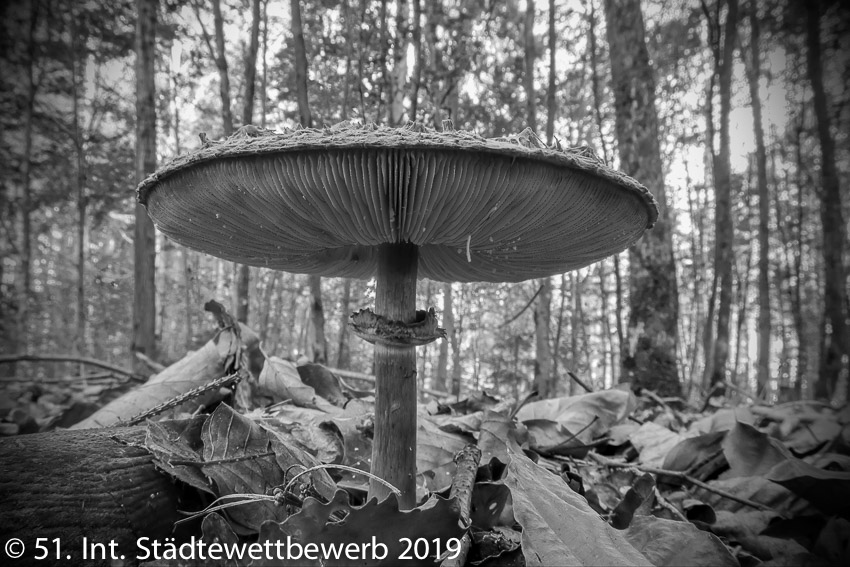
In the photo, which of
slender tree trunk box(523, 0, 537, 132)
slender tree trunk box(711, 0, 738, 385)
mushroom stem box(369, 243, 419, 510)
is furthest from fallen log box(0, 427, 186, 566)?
slender tree trunk box(711, 0, 738, 385)

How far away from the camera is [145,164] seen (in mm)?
4793

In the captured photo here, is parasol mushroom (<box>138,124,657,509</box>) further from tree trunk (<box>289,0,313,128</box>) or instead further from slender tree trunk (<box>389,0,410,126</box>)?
slender tree trunk (<box>389,0,410,126</box>)

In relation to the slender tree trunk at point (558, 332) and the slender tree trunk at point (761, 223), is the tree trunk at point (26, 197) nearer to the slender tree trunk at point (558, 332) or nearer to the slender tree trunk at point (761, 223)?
the slender tree trunk at point (558, 332)

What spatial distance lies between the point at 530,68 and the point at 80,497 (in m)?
8.73

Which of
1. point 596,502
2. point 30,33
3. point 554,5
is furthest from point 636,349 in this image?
point 30,33

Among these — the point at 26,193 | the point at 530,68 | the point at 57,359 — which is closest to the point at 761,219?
the point at 530,68

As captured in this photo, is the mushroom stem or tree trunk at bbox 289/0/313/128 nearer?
the mushroom stem

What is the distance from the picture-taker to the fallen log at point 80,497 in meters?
1.02

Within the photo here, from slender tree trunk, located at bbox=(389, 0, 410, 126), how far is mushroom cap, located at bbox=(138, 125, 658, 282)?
4846mm

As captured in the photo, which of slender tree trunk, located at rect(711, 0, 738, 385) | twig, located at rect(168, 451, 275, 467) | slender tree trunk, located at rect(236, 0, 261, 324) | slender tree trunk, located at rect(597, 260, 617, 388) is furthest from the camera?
slender tree trunk, located at rect(597, 260, 617, 388)

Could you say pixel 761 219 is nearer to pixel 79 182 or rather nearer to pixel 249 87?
pixel 249 87

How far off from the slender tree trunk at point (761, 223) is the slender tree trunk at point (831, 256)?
2.47 m

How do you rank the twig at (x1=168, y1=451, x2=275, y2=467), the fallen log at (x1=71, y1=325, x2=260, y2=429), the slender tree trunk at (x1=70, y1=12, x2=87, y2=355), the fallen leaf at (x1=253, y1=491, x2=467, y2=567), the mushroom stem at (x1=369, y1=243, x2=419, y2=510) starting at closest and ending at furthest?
the fallen leaf at (x1=253, y1=491, x2=467, y2=567), the twig at (x1=168, y1=451, x2=275, y2=467), the mushroom stem at (x1=369, y1=243, x2=419, y2=510), the fallen log at (x1=71, y1=325, x2=260, y2=429), the slender tree trunk at (x1=70, y1=12, x2=87, y2=355)

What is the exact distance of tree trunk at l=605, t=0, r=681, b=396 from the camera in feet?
14.7
